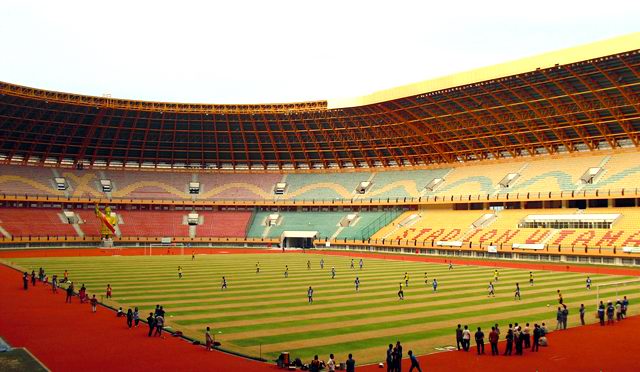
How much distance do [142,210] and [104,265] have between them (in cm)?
4196

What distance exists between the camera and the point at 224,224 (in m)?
101

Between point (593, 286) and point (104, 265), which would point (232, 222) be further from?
point (593, 286)

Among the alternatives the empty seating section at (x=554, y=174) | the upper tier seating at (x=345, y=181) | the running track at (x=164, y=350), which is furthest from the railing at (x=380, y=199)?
the running track at (x=164, y=350)

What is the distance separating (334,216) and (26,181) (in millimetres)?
50529

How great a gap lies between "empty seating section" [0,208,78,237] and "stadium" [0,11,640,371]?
0.37m

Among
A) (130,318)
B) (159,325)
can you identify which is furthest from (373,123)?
(159,325)

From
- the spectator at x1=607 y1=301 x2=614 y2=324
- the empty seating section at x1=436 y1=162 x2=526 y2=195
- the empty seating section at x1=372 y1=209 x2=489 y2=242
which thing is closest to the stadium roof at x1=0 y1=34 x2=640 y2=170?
the empty seating section at x1=436 y1=162 x2=526 y2=195

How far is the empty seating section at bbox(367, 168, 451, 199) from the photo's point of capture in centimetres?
9625

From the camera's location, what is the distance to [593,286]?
4403 cm

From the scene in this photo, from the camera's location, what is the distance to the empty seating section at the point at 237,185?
4168 inches

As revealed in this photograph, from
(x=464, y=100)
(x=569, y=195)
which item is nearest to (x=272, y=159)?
(x=464, y=100)

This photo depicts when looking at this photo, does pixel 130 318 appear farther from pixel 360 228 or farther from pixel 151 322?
pixel 360 228

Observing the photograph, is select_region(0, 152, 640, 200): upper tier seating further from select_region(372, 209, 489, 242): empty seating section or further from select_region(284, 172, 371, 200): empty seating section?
select_region(372, 209, 489, 242): empty seating section

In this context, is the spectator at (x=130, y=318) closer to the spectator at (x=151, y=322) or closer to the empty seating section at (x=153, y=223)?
the spectator at (x=151, y=322)
